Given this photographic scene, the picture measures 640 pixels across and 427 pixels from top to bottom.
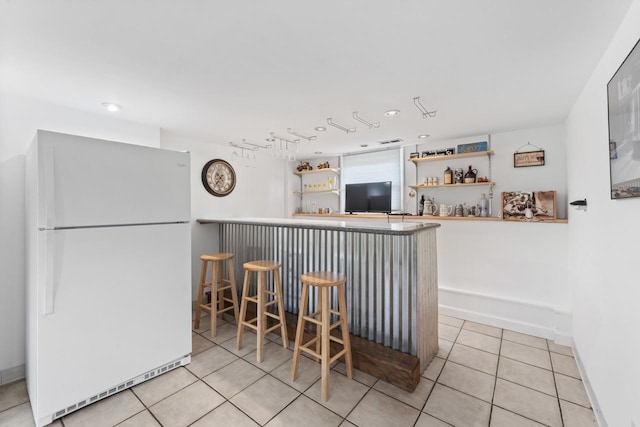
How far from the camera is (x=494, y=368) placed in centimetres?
236

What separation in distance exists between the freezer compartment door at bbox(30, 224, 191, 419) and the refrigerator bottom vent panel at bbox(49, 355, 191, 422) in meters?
0.04

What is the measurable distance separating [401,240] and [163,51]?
6.90ft

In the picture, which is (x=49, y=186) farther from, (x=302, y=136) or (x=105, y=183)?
(x=302, y=136)

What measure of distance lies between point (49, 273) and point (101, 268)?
0.88 ft

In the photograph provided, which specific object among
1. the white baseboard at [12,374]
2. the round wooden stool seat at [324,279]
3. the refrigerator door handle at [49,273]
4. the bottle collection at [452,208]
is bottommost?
the white baseboard at [12,374]

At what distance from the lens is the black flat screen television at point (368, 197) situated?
13.8 feet

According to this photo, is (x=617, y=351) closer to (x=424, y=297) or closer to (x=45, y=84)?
(x=424, y=297)

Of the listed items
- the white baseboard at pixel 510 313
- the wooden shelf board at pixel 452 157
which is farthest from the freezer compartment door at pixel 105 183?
the white baseboard at pixel 510 313

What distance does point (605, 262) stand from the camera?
1674 millimetres

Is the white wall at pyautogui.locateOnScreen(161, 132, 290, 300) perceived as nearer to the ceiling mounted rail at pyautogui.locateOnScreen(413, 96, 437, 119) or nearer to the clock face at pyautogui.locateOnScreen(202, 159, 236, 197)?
the clock face at pyautogui.locateOnScreen(202, 159, 236, 197)

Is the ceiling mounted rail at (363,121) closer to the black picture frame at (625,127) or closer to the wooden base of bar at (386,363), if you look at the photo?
the black picture frame at (625,127)

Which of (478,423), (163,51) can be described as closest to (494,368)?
(478,423)

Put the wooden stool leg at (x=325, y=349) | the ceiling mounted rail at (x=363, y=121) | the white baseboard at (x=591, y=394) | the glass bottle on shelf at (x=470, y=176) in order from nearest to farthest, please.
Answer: the white baseboard at (x=591, y=394) → the wooden stool leg at (x=325, y=349) → the ceiling mounted rail at (x=363, y=121) → the glass bottle on shelf at (x=470, y=176)

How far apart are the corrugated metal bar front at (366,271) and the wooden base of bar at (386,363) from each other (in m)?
0.06
